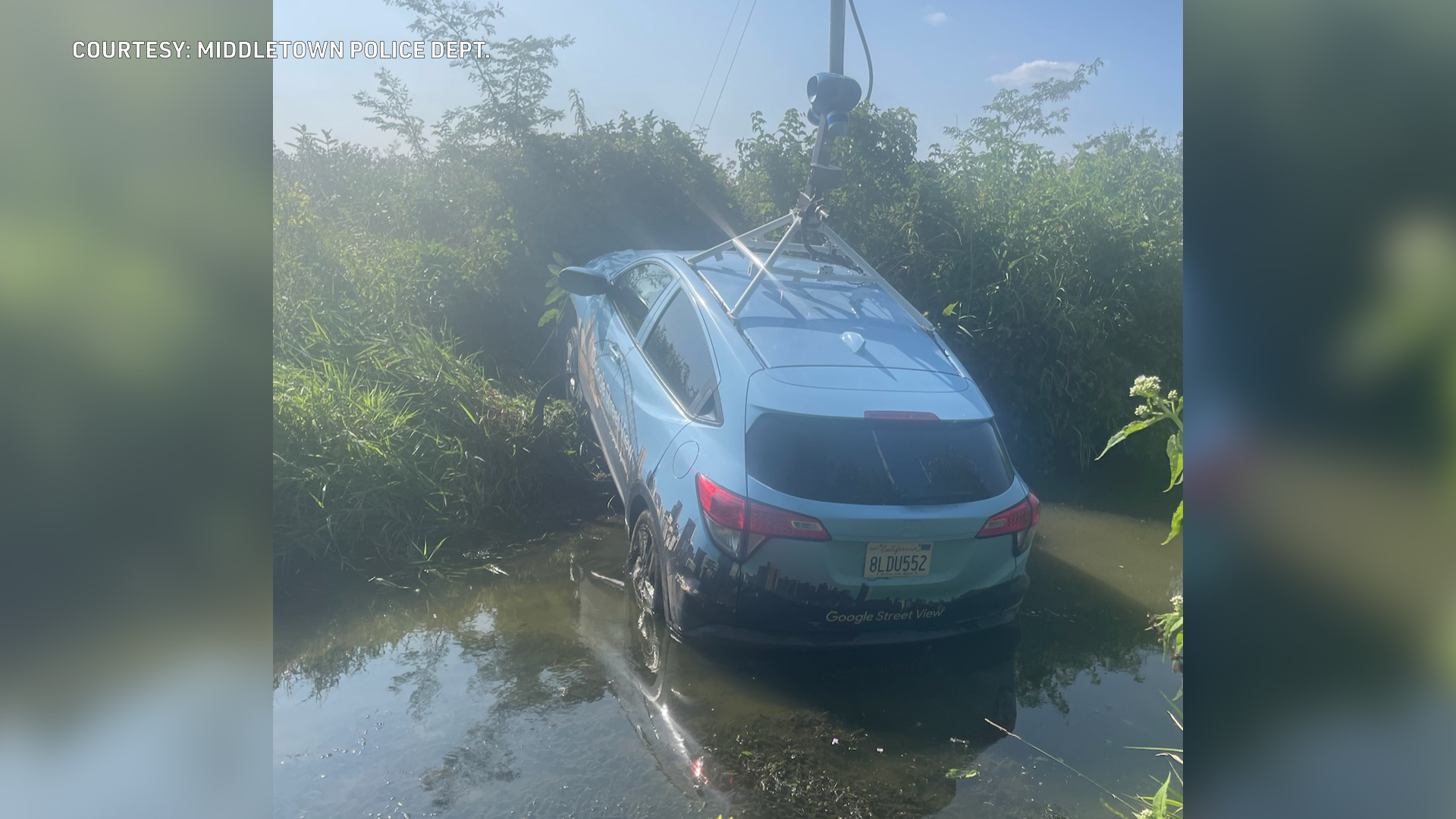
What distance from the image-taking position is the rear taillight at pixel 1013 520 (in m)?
3.79

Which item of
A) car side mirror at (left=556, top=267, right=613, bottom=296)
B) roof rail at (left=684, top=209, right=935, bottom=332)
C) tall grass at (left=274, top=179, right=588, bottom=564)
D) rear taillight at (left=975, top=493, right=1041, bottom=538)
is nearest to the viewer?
rear taillight at (left=975, top=493, right=1041, bottom=538)

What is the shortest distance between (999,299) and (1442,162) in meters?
6.90

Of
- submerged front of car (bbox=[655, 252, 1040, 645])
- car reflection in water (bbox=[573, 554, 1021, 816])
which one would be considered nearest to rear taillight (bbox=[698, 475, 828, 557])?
submerged front of car (bbox=[655, 252, 1040, 645])

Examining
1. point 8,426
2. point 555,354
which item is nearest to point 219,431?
point 8,426

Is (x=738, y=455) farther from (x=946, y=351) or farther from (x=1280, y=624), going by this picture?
(x=1280, y=624)

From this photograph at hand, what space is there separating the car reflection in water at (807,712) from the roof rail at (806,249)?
1736mm

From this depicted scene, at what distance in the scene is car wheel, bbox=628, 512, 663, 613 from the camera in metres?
4.19

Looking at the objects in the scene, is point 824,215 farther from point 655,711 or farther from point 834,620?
point 655,711

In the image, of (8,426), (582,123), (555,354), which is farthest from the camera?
(582,123)

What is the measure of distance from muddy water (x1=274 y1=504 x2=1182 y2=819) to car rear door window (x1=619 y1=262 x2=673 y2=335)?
1552 millimetres

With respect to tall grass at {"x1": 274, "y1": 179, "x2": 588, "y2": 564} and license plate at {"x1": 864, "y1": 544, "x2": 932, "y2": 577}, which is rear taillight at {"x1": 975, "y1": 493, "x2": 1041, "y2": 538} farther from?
tall grass at {"x1": 274, "y1": 179, "x2": 588, "y2": 564}

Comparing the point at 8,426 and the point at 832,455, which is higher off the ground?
the point at 8,426

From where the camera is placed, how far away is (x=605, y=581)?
484 centimetres

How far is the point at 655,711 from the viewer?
3.54 meters
